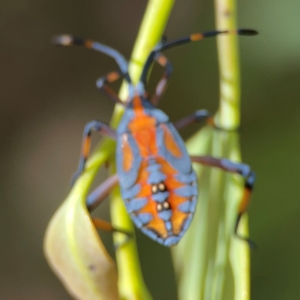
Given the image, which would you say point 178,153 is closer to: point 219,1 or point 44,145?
point 219,1

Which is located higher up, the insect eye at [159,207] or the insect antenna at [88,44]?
the insect antenna at [88,44]

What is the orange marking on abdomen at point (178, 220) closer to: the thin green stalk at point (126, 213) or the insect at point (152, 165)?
the insect at point (152, 165)

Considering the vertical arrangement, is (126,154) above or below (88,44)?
below

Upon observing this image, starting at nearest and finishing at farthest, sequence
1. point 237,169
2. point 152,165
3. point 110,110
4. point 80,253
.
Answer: point 80,253 < point 237,169 < point 152,165 < point 110,110

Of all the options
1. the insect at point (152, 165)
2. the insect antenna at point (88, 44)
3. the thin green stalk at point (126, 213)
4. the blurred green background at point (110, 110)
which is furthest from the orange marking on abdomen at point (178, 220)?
the blurred green background at point (110, 110)

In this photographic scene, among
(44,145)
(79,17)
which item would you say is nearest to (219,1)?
(79,17)

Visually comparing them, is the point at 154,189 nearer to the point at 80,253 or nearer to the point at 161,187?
the point at 161,187

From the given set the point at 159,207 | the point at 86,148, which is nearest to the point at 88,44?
the point at 86,148
